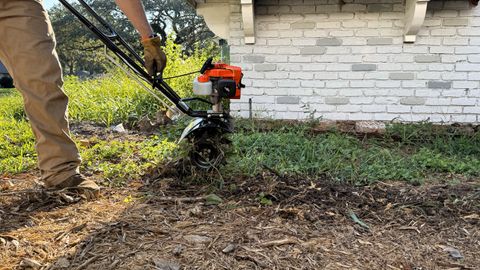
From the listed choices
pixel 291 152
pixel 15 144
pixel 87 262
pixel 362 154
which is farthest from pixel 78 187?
pixel 362 154

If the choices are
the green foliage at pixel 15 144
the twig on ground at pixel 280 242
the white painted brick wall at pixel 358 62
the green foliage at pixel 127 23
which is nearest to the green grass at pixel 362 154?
the white painted brick wall at pixel 358 62

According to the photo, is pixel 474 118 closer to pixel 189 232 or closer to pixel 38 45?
pixel 189 232

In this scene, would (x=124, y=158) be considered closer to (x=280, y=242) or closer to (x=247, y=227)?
(x=247, y=227)

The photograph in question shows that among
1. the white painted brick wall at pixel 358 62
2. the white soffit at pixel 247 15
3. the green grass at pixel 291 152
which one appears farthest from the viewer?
the white painted brick wall at pixel 358 62

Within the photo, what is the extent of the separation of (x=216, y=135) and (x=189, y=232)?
2.84 feet

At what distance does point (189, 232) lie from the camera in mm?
2027

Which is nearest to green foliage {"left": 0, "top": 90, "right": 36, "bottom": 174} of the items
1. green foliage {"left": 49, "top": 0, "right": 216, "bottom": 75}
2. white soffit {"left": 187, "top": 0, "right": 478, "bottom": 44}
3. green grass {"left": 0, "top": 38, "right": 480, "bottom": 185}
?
green grass {"left": 0, "top": 38, "right": 480, "bottom": 185}

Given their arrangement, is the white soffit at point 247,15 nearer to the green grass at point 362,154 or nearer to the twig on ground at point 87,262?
the green grass at point 362,154

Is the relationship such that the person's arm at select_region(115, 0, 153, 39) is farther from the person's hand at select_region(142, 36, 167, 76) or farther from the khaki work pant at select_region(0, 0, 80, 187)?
the khaki work pant at select_region(0, 0, 80, 187)

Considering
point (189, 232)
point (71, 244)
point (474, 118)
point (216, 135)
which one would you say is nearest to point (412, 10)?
point (474, 118)

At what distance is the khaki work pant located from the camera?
235cm

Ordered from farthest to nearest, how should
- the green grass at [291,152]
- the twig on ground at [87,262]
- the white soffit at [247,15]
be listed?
the white soffit at [247,15] → the green grass at [291,152] → the twig on ground at [87,262]

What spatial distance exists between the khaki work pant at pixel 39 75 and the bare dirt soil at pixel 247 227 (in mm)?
249

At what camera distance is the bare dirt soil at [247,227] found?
5.83ft
